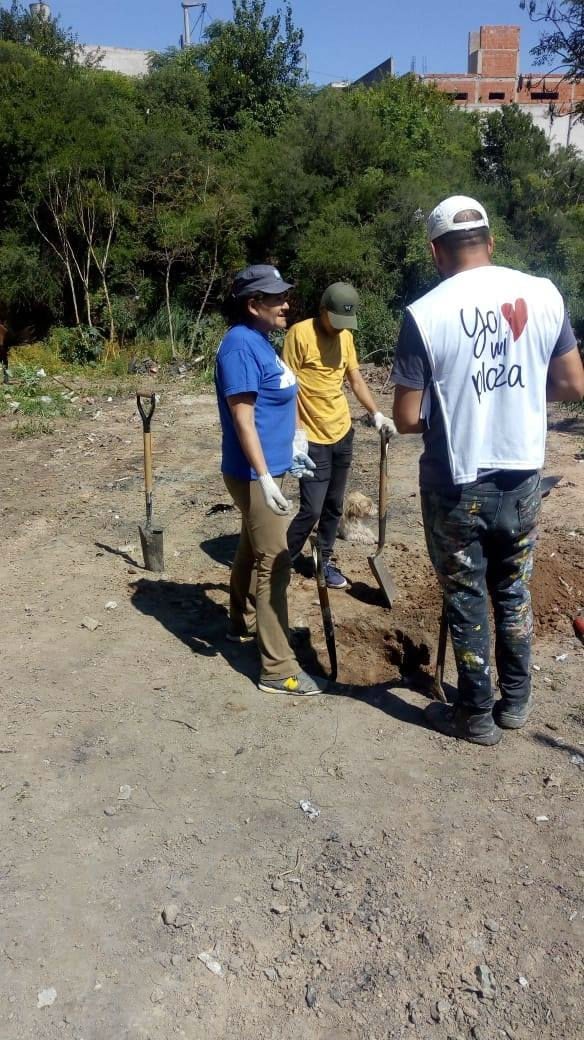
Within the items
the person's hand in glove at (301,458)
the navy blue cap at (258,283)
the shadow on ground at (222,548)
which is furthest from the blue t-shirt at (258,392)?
the shadow on ground at (222,548)

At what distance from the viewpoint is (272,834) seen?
9.25 ft

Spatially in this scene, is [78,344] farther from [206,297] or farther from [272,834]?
[272,834]

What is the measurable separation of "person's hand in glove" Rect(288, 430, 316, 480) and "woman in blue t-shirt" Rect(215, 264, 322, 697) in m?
0.22

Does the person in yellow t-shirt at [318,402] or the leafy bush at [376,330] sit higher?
the person in yellow t-shirt at [318,402]

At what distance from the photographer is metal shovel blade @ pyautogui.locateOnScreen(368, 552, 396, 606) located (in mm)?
4684

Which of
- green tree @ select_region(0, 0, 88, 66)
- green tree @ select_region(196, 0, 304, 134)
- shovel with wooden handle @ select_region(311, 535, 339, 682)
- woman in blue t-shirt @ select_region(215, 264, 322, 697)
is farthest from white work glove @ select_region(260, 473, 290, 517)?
green tree @ select_region(0, 0, 88, 66)

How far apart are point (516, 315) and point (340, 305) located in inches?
65.7

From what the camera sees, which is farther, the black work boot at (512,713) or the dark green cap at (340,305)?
the dark green cap at (340,305)

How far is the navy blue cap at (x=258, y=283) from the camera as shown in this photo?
341cm

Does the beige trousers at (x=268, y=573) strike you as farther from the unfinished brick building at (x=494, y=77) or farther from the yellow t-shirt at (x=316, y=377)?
the unfinished brick building at (x=494, y=77)

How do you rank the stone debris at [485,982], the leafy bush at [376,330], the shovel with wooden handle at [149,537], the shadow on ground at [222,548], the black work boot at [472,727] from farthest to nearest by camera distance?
the leafy bush at [376,330] → the shadow on ground at [222,548] → the shovel with wooden handle at [149,537] → the black work boot at [472,727] → the stone debris at [485,982]

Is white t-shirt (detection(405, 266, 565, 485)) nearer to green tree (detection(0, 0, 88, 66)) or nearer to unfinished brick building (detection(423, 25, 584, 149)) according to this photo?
green tree (detection(0, 0, 88, 66))

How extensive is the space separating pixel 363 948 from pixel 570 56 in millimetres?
12386

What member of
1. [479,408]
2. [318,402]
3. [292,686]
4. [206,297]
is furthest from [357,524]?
[206,297]
